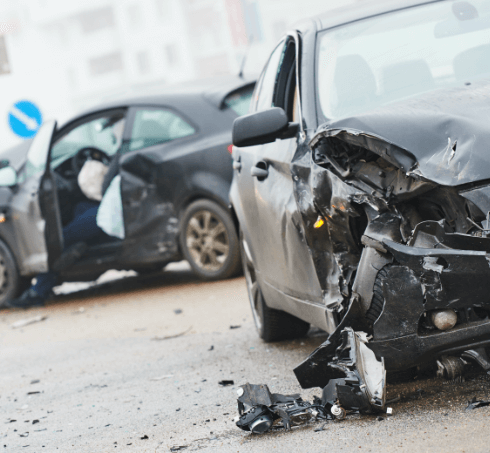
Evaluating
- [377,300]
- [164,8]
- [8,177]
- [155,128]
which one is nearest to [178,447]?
[377,300]

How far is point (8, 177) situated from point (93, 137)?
1.11 meters

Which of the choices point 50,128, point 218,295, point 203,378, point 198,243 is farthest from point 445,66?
point 50,128

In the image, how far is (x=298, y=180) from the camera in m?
3.74

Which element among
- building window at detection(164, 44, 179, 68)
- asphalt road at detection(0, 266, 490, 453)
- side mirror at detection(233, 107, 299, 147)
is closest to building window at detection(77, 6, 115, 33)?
building window at detection(164, 44, 179, 68)

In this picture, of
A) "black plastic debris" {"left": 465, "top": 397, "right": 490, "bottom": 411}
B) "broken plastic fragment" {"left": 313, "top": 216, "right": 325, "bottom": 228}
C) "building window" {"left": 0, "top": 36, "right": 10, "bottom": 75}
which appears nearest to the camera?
"black plastic debris" {"left": 465, "top": 397, "right": 490, "bottom": 411}

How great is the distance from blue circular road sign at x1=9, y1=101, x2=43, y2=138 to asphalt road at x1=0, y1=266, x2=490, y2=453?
714 cm

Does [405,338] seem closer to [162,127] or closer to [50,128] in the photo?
[162,127]

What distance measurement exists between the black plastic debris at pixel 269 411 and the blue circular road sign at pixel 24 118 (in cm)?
1220

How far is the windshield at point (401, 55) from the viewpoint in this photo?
3.90m

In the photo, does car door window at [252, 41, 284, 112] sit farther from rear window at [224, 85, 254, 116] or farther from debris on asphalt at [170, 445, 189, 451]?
rear window at [224, 85, 254, 116]

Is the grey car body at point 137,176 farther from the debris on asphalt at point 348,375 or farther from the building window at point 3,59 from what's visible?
the building window at point 3,59

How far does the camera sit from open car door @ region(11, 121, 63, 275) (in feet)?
28.4

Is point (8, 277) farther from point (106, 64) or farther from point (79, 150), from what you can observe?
point (106, 64)

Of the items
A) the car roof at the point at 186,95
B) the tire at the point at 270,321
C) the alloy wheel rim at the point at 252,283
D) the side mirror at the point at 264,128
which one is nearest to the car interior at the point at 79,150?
the car roof at the point at 186,95
